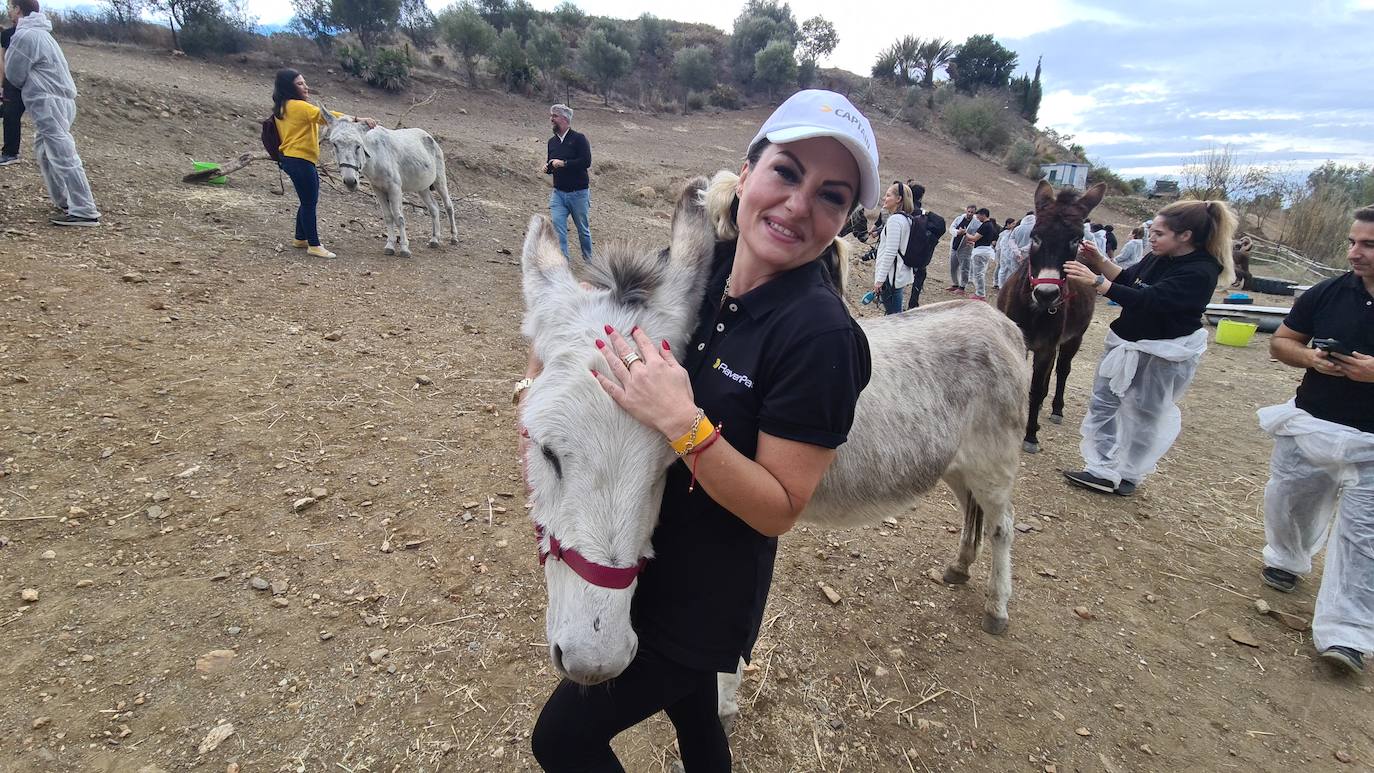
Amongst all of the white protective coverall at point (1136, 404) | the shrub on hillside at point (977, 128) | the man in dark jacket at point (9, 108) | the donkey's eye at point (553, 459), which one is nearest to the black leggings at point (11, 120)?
the man in dark jacket at point (9, 108)

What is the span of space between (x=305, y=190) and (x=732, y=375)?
28.7 feet

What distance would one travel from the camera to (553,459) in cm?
140

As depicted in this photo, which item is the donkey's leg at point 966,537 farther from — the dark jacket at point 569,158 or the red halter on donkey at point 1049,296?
the dark jacket at point 569,158

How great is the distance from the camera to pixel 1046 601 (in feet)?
12.9

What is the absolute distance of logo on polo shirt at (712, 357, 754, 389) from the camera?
1.32 meters

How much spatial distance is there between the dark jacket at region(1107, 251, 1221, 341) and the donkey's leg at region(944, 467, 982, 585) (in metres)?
2.49

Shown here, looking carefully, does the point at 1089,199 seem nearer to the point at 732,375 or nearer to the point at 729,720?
the point at 729,720

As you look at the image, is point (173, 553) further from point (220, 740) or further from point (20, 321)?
point (20, 321)

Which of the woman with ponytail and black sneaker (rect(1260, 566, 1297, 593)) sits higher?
the woman with ponytail

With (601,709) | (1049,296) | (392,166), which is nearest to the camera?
(601,709)

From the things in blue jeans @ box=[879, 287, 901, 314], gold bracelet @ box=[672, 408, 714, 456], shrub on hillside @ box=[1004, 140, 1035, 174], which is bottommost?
blue jeans @ box=[879, 287, 901, 314]

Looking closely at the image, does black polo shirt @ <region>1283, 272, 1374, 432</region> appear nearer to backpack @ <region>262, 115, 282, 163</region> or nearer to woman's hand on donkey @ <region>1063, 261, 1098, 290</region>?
woman's hand on donkey @ <region>1063, 261, 1098, 290</region>

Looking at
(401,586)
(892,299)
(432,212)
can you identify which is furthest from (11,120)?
(892,299)

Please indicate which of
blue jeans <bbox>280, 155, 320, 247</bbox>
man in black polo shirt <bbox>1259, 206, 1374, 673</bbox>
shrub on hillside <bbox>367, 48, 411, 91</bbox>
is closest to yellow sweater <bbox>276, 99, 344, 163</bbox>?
blue jeans <bbox>280, 155, 320, 247</bbox>
